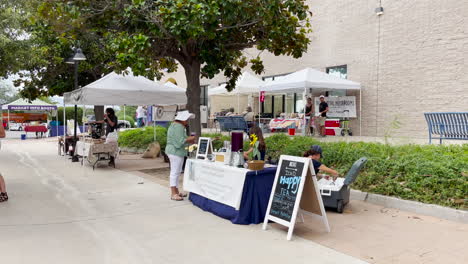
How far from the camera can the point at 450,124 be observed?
927 cm

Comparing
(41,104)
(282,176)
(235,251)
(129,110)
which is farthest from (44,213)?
(129,110)

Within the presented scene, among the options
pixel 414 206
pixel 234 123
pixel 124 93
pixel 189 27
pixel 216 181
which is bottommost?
pixel 414 206

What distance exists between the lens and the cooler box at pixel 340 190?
5.90 meters

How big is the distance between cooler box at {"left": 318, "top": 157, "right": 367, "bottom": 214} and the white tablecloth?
1481 mm

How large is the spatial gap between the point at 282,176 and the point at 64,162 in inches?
373

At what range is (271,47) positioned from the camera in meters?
10.2

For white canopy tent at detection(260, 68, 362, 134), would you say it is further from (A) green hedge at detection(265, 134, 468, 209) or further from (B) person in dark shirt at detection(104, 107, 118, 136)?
(B) person in dark shirt at detection(104, 107, 118, 136)

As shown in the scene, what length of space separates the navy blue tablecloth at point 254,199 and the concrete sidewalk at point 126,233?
0.14 m

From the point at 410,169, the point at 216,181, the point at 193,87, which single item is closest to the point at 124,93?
the point at 193,87

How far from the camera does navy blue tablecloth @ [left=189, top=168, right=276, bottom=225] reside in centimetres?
542

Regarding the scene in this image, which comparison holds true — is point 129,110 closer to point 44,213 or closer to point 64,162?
point 64,162

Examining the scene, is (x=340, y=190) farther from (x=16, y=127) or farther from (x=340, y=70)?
(x=16, y=127)

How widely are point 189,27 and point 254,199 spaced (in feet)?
12.2

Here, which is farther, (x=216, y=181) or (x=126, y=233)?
(x=216, y=181)
